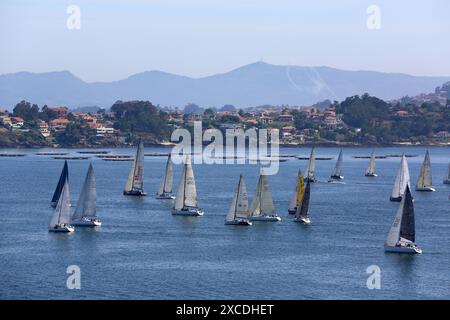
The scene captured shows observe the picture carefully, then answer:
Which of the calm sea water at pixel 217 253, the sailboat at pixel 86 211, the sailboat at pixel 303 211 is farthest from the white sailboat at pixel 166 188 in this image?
the sailboat at pixel 86 211

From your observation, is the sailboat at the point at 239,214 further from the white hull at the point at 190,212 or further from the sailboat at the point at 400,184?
the sailboat at the point at 400,184

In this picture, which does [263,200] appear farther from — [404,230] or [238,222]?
[404,230]

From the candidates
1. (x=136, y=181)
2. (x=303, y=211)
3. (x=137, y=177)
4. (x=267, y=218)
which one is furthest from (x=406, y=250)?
(x=137, y=177)

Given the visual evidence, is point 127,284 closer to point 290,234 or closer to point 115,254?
point 115,254

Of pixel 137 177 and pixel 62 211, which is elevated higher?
pixel 62 211

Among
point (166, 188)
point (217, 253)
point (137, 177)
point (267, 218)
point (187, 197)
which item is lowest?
point (217, 253)
